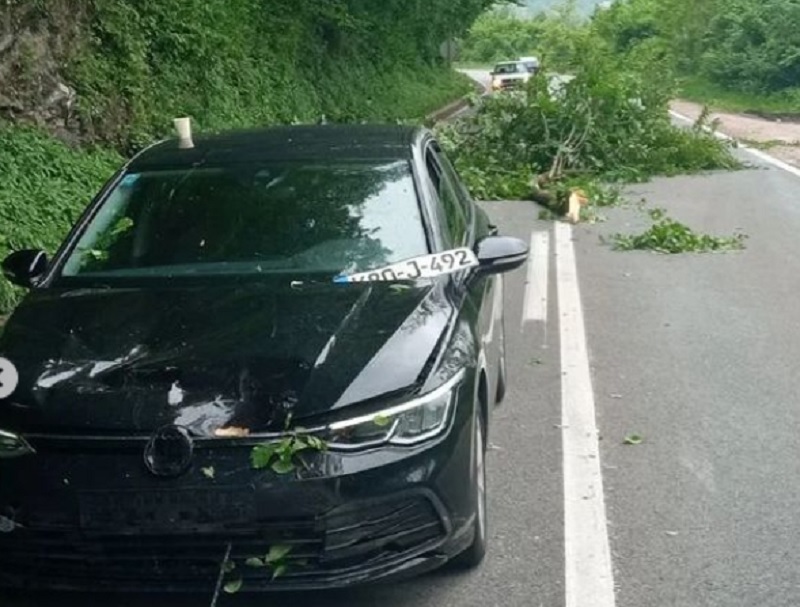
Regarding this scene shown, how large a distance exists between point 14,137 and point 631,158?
10.4 m

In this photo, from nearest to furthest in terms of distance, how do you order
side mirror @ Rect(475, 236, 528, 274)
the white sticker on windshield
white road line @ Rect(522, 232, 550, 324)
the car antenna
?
the white sticker on windshield → side mirror @ Rect(475, 236, 528, 274) → the car antenna → white road line @ Rect(522, 232, 550, 324)

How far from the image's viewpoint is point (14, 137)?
11.1 m

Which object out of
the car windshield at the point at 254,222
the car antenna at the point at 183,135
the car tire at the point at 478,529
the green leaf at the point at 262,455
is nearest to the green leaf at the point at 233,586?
the green leaf at the point at 262,455

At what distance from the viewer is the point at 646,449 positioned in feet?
19.8

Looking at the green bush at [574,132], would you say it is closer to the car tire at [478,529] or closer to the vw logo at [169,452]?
the car tire at [478,529]

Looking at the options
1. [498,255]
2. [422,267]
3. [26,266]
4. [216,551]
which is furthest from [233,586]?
[26,266]

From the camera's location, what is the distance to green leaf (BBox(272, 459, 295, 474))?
379 cm

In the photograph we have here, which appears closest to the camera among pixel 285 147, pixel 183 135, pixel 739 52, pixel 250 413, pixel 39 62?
pixel 250 413

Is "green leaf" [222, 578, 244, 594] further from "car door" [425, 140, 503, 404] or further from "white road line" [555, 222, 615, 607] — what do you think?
"car door" [425, 140, 503, 404]

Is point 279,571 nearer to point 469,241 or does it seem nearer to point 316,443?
point 316,443

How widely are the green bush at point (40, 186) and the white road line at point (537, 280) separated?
3723 millimetres

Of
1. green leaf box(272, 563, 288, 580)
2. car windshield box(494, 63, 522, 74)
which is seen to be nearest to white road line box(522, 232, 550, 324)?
green leaf box(272, 563, 288, 580)

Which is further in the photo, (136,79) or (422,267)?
(136,79)

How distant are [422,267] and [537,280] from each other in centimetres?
568
